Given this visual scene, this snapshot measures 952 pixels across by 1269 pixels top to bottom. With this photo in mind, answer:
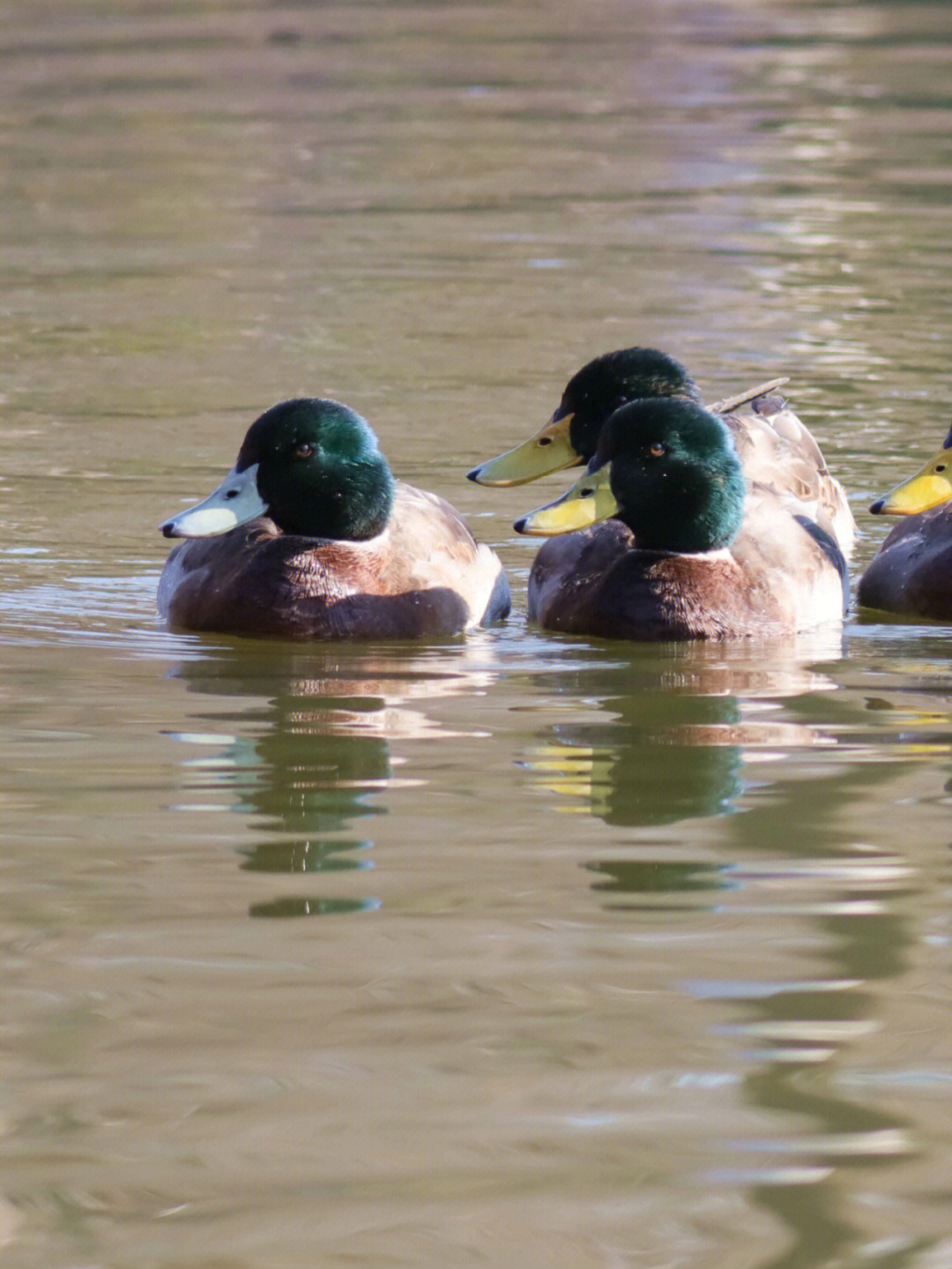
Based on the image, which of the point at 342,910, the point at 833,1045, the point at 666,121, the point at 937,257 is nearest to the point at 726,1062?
the point at 833,1045

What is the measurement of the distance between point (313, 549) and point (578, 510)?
0.87 meters

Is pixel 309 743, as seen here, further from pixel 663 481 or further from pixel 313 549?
pixel 663 481

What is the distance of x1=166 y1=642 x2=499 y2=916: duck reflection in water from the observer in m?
5.35

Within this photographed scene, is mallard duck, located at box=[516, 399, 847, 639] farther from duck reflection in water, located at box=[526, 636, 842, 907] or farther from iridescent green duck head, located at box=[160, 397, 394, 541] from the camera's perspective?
iridescent green duck head, located at box=[160, 397, 394, 541]

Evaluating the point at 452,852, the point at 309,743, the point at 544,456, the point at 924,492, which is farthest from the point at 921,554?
the point at 452,852

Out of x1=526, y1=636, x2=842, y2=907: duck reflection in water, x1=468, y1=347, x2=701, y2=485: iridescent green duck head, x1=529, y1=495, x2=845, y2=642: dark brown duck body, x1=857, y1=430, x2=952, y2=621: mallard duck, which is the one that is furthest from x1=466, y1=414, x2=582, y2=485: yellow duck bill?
x1=526, y1=636, x2=842, y2=907: duck reflection in water

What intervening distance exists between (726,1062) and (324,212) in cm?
1378

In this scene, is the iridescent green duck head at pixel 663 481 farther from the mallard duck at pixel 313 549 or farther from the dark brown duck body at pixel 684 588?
the mallard duck at pixel 313 549

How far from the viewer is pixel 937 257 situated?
15703 millimetres

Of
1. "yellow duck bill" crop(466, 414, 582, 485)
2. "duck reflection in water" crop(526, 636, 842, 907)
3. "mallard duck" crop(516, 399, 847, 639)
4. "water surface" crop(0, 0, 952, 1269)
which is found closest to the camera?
"water surface" crop(0, 0, 952, 1269)

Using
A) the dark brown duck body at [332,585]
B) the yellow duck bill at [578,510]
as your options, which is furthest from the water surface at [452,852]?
the yellow duck bill at [578,510]

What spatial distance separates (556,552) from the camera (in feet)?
28.1

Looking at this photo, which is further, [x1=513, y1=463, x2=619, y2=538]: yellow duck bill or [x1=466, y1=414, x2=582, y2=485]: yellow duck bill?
[x1=466, y1=414, x2=582, y2=485]: yellow duck bill

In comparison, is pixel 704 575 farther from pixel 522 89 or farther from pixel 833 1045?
pixel 522 89
